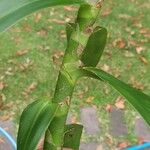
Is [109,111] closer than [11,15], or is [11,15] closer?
[11,15]

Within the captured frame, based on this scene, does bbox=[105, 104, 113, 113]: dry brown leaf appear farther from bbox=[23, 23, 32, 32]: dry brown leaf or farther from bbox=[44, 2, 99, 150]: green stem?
bbox=[44, 2, 99, 150]: green stem

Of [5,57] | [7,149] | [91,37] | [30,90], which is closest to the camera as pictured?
[91,37]

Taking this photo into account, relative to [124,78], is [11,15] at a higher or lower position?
higher

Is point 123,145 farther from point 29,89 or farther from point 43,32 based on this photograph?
point 43,32

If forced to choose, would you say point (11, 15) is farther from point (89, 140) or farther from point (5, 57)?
point (5, 57)

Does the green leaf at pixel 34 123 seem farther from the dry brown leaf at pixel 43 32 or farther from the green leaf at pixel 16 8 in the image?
the dry brown leaf at pixel 43 32

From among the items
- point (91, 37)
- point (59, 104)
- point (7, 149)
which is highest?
point (91, 37)

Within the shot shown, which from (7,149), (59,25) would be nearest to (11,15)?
(7,149)

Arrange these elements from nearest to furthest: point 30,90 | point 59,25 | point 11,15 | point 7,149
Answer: point 11,15 → point 7,149 → point 30,90 → point 59,25
